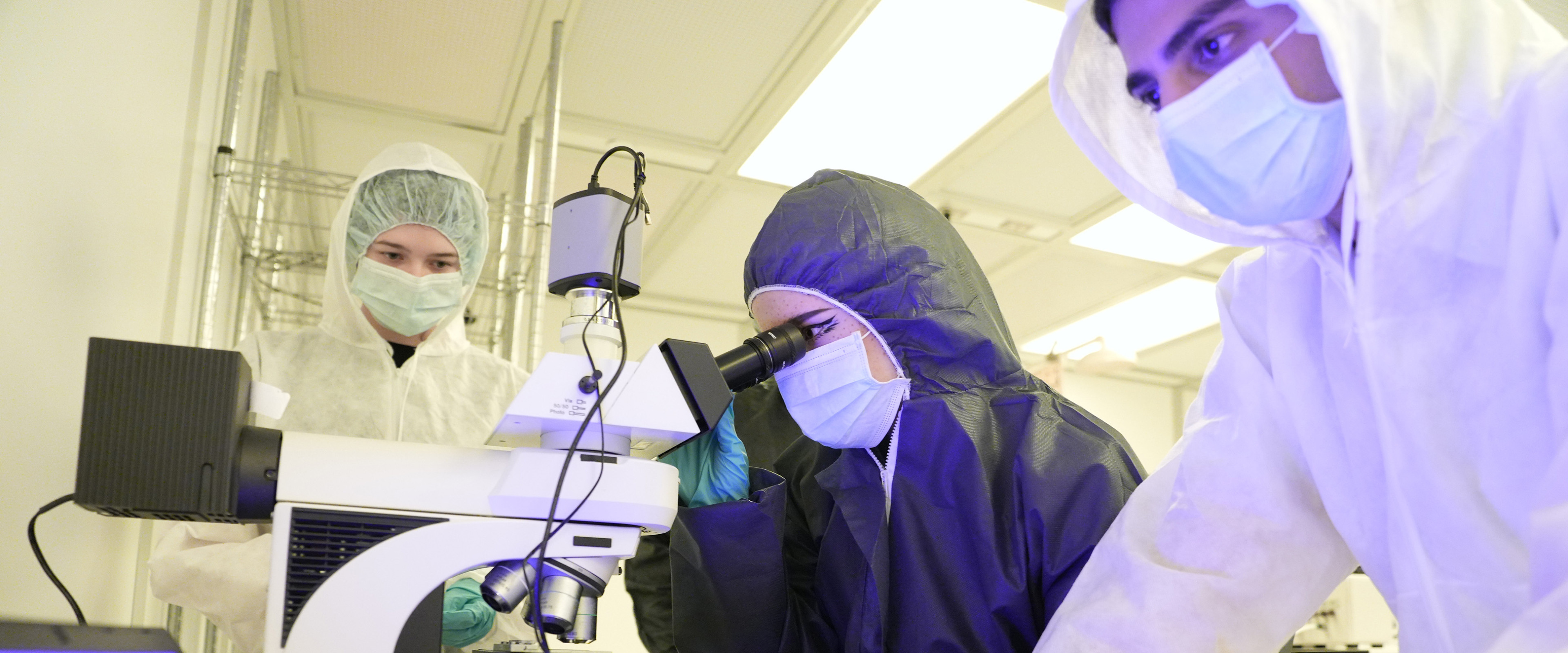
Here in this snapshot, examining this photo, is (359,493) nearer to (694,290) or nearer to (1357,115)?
(1357,115)

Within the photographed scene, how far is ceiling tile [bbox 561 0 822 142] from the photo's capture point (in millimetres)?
2344

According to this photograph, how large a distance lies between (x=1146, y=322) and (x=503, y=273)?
2843mm

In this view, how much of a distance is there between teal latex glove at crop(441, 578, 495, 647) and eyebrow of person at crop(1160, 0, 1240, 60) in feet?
3.24

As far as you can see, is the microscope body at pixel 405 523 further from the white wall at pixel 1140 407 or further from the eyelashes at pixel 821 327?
the white wall at pixel 1140 407

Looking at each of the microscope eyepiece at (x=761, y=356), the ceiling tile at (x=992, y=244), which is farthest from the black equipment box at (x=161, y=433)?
the ceiling tile at (x=992, y=244)

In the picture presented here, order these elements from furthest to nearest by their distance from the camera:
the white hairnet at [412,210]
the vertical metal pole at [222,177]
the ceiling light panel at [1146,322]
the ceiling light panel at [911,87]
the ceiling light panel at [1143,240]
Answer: the ceiling light panel at [1146,322] < the ceiling light panel at [1143,240] < the ceiling light panel at [911,87] < the vertical metal pole at [222,177] < the white hairnet at [412,210]

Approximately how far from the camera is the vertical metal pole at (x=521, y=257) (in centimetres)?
250

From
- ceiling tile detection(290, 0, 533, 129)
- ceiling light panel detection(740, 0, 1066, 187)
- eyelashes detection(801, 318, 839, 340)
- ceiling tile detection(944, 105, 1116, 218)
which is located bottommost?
eyelashes detection(801, 318, 839, 340)

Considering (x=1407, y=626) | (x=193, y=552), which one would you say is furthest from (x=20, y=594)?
(x=1407, y=626)

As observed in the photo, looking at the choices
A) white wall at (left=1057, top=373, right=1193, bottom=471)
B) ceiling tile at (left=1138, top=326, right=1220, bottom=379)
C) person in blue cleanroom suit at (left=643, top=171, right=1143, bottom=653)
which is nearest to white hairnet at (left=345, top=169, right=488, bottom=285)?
person in blue cleanroom suit at (left=643, top=171, right=1143, bottom=653)

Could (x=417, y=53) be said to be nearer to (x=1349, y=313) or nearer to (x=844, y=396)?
(x=844, y=396)

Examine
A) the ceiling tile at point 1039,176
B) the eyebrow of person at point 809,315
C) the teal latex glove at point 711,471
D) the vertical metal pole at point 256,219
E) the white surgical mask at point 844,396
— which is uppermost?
the ceiling tile at point 1039,176

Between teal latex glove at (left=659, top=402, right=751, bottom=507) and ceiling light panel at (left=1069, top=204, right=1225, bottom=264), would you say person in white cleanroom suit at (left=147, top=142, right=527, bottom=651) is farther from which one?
ceiling light panel at (left=1069, top=204, right=1225, bottom=264)

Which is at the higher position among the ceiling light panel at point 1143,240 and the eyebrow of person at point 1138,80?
the ceiling light panel at point 1143,240
